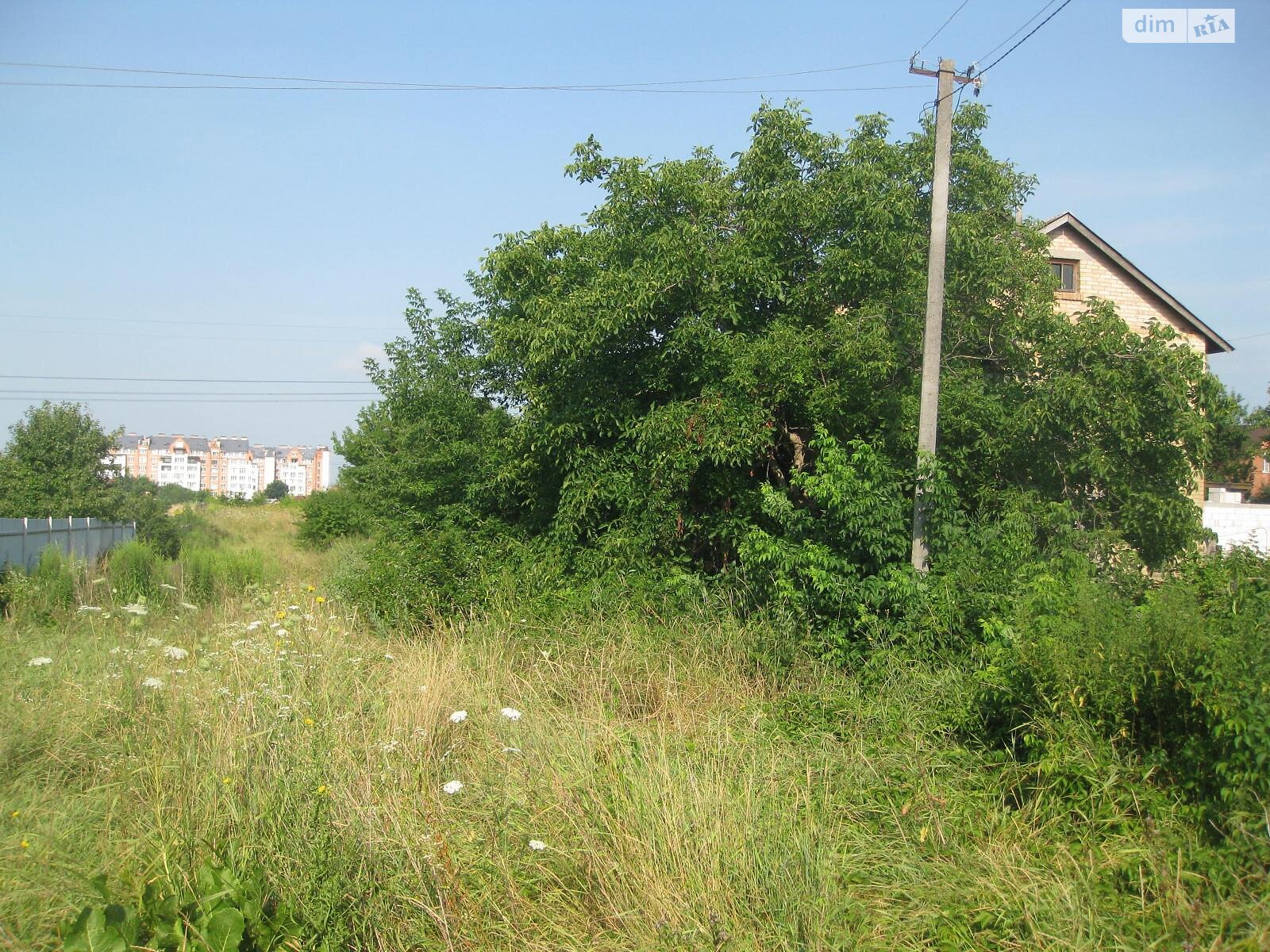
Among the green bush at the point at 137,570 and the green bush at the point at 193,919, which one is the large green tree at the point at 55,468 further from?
the green bush at the point at 193,919

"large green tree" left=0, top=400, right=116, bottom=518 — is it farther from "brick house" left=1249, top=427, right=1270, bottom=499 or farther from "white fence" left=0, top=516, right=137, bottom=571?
"brick house" left=1249, top=427, right=1270, bottom=499

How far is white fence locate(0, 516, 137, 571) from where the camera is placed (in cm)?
1481

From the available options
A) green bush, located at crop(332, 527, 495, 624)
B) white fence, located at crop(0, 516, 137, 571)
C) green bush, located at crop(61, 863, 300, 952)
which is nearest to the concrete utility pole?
green bush, located at crop(332, 527, 495, 624)

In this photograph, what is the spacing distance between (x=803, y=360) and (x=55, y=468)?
27583mm

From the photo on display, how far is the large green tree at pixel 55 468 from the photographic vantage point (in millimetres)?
27219

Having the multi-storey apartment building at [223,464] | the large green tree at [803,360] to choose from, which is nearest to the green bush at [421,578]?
the large green tree at [803,360]

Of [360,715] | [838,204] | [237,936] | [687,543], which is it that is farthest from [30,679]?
[838,204]

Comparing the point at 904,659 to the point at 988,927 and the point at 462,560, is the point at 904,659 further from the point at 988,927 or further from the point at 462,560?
the point at 462,560

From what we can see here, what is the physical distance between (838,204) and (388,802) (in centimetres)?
852

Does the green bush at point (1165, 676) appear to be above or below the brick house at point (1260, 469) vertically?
below

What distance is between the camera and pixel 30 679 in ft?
18.6

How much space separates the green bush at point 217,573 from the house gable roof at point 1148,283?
15.1 metres

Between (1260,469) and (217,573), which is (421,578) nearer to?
(217,573)

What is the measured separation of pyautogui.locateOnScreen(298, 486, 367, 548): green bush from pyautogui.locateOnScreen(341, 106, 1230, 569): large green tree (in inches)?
724
